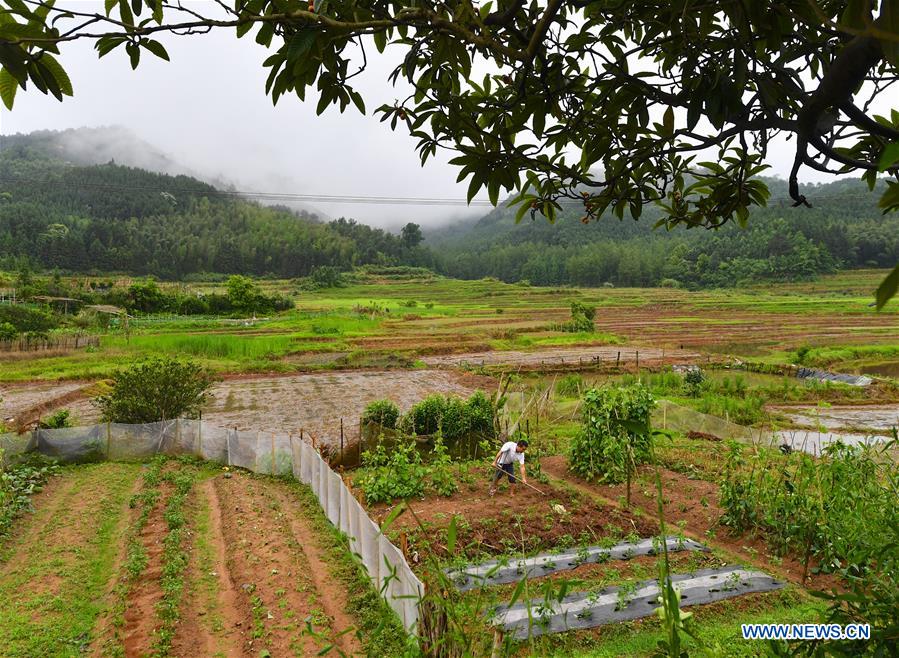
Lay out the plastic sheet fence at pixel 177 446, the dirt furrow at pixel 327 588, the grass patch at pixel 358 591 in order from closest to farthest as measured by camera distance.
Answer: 1. the grass patch at pixel 358 591
2. the dirt furrow at pixel 327 588
3. the plastic sheet fence at pixel 177 446

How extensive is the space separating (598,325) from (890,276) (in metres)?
43.5

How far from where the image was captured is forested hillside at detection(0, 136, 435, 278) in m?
76.5

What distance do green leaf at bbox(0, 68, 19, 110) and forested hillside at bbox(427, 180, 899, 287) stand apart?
71886 millimetres

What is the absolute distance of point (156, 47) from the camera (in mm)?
1283

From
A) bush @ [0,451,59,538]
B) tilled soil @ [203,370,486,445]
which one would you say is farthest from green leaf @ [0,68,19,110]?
tilled soil @ [203,370,486,445]

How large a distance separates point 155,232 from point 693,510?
347ft

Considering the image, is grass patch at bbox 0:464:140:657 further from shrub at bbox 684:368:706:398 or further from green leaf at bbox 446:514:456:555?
shrub at bbox 684:368:706:398

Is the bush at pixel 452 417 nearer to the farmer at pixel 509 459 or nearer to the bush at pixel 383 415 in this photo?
the bush at pixel 383 415

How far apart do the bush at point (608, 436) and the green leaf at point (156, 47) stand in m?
7.25

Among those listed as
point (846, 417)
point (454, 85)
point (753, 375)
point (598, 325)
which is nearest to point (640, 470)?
point (454, 85)

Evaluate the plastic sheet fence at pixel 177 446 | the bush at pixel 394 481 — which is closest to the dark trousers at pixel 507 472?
the bush at pixel 394 481

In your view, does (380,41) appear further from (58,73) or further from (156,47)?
(58,73)

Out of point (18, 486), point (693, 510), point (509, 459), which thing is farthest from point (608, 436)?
point (18, 486)

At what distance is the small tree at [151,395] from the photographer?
11.0m
